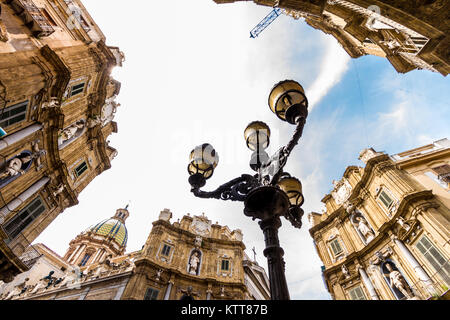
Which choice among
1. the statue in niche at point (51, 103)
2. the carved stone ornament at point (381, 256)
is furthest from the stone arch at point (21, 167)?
the carved stone ornament at point (381, 256)

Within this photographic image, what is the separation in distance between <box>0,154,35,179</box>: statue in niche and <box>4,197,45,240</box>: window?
2.60 m

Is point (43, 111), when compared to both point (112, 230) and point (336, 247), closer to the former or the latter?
point (336, 247)

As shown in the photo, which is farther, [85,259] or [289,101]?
[85,259]

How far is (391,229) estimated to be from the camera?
14641 mm

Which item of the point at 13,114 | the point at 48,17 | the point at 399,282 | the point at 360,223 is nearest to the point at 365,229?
the point at 360,223

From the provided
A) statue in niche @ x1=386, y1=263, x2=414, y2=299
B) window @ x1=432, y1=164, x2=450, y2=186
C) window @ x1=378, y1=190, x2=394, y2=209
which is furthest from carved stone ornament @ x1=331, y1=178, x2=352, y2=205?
statue in niche @ x1=386, y1=263, x2=414, y2=299

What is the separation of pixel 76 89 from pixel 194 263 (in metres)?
17.0

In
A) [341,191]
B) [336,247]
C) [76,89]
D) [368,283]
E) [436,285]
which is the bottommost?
[436,285]

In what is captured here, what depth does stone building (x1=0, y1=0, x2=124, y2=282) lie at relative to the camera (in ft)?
36.2

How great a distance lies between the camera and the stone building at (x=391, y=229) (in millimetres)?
12016

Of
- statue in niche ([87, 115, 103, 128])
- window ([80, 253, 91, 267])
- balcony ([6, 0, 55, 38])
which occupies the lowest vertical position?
balcony ([6, 0, 55, 38])

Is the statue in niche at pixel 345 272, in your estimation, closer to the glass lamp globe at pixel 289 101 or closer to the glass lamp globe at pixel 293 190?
the glass lamp globe at pixel 293 190

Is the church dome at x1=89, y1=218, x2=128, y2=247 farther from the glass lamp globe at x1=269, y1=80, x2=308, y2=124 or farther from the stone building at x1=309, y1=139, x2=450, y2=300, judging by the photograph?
the glass lamp globe at x1=269, y1=80, x2=308, y2=124

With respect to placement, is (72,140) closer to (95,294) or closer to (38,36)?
(38,36)
